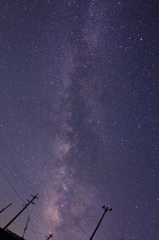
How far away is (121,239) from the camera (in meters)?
32.3

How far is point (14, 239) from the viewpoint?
16797 mm

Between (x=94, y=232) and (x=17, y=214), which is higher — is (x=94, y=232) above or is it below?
above

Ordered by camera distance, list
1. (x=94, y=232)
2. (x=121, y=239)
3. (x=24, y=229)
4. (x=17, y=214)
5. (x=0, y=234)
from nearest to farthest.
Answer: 1. (x=0, y=234)
2. (x=94, y=232)
3. (x=17, y=214)
4. (x=121, y=239)
5. (x=24, y=229)

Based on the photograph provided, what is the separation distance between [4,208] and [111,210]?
63.8 ft

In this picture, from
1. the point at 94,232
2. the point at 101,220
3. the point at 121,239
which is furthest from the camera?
the point at 121,239

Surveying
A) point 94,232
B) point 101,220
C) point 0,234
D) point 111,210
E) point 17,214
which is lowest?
point 0,234

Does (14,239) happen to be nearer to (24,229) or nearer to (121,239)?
(121,239)

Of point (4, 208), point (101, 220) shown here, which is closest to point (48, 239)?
point (4, 208)

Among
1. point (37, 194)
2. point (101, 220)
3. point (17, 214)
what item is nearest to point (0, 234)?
point (17, 214)

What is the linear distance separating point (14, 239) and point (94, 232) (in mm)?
7799

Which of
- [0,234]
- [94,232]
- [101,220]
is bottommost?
[0,234]

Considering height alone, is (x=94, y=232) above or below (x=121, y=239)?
below

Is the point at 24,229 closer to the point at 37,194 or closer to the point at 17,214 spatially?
the point at 37,194

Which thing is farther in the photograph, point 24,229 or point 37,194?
point 24,229
